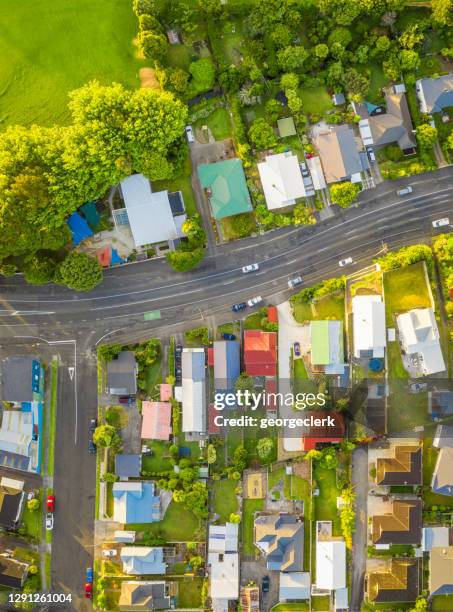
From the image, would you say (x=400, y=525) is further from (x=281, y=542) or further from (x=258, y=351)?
(x=258, y=351)

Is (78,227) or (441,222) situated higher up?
(441,222)

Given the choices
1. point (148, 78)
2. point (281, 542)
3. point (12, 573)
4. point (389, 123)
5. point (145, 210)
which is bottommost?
point (12, 573)

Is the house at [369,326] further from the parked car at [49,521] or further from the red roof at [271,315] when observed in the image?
the parked car at [49,521]

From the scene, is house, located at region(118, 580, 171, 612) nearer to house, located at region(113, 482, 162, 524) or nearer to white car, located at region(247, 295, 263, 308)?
house, located at region(113, 482, 162, 524)

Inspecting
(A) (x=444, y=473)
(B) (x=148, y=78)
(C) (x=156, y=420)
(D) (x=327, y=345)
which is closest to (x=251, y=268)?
(D) (x=327, y=345)

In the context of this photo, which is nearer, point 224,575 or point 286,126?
point 224,575

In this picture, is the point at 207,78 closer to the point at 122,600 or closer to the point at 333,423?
the point at 333,423
